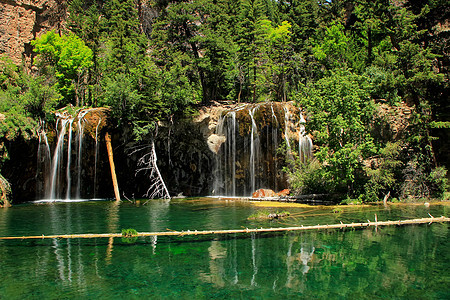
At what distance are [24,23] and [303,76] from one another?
95.9 feet

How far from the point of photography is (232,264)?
8.32 m

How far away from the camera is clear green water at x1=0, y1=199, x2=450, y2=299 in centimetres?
665

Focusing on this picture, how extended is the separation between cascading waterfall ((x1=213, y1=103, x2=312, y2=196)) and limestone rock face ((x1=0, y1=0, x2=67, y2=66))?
22291mm

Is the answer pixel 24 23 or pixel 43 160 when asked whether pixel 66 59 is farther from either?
pixel 43 160

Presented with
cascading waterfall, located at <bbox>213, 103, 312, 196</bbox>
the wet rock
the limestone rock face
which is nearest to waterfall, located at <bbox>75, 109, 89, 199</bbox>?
the wet rock

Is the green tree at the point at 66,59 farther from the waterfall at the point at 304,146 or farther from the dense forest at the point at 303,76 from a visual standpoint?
the waterfall at the point at 304,146

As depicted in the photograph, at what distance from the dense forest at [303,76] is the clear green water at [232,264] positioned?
791cm

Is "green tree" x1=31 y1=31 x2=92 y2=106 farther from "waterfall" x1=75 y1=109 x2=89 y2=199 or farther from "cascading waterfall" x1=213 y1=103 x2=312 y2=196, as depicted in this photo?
"cascading waterfall" x1=213 y1=103 x2=312 y2=196

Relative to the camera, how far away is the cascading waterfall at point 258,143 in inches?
1019

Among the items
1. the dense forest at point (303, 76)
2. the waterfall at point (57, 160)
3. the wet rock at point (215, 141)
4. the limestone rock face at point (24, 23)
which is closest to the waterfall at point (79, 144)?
the waterfall at point (57, 160)

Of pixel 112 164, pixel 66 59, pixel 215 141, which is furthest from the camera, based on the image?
pixel 66 59

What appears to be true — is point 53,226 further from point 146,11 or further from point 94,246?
point 146,11

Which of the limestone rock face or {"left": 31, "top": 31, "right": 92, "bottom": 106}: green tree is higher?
the limestone rock face

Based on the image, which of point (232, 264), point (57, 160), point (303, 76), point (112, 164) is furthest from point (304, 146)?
point (232, 264)
